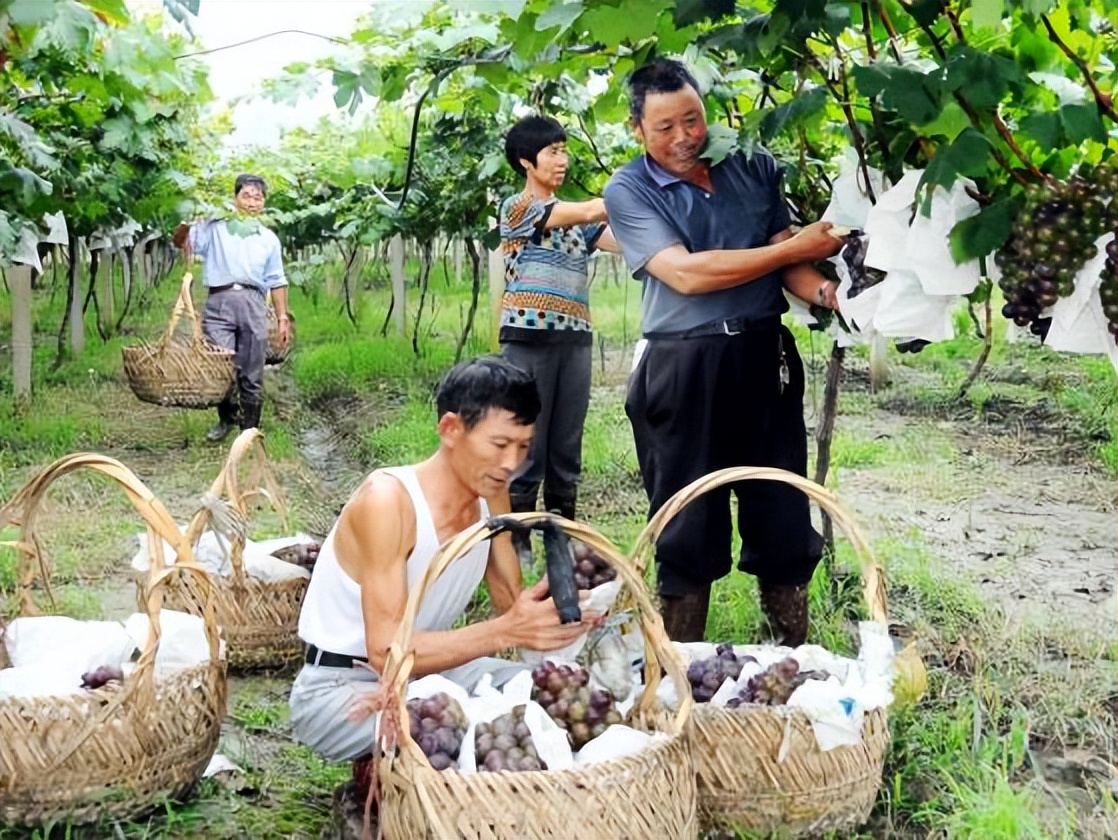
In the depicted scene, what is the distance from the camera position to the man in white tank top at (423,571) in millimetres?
2107

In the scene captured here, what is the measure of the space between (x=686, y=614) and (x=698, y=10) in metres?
1.46

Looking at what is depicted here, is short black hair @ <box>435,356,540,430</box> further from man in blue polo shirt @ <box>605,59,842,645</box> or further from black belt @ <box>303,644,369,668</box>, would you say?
man in blue polo shirt @ <box>605,59,842,645</box>

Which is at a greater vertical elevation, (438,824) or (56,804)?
(438,824)

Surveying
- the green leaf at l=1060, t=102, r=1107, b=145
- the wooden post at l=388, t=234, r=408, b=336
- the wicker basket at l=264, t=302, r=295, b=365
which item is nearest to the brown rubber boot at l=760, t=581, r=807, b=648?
the green leaf at l=1060, t=102, r=1107, b=145

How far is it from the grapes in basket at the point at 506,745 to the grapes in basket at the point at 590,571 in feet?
2.82

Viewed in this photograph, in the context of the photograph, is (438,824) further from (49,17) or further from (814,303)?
(814,303)

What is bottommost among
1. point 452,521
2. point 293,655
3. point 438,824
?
point 293,655

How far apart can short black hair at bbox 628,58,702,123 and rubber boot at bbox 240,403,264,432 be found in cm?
435

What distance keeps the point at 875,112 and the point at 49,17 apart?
1476mm

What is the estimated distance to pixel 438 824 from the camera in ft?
5.86

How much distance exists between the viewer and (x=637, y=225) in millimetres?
2787

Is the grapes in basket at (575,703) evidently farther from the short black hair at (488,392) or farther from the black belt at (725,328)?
the black belt at (725,328)

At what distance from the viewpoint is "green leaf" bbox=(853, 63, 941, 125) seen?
1.97 metres

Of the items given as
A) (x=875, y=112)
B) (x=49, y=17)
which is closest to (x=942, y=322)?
(x=875, y=112)
